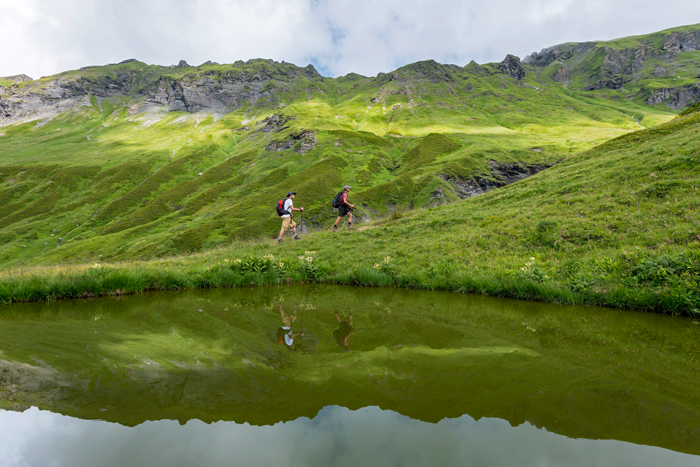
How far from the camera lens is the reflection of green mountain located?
153 inches

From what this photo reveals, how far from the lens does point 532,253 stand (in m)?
13.8

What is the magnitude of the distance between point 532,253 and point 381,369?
1140cm

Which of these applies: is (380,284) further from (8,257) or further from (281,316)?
(8,257)

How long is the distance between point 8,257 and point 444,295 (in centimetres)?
10878

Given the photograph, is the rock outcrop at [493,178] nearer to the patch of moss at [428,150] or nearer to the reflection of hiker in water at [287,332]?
the patch of moss at [428,150]

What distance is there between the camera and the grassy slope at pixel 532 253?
32.9ft

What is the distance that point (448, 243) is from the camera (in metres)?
16.8

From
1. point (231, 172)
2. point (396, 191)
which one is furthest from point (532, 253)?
point (231, 172)

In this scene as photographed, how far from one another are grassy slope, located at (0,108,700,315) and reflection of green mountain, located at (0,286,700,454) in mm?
2304

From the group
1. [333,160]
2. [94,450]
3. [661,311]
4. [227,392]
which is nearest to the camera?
[94,450]

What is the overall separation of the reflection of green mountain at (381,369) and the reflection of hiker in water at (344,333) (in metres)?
0.16

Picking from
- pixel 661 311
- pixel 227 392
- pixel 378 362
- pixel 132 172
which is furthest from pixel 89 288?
pixel 132 172

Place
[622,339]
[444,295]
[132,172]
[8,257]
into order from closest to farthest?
1. [622,339]
2. [444,295]
3. [8,257]
4. [132,172]

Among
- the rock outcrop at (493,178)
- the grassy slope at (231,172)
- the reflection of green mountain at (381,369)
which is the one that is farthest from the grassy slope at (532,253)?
the rock outcrop at (493,178)
